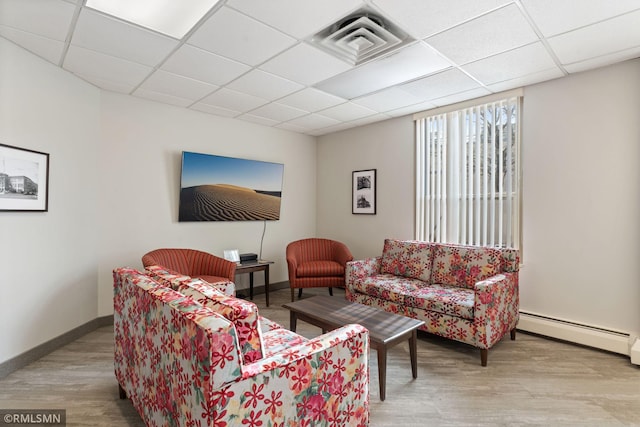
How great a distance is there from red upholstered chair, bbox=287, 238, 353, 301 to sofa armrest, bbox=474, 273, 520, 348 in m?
1.99

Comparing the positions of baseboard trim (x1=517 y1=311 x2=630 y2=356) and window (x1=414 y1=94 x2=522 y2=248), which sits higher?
window (x1=414 y1=94 x2=522 y2=248)

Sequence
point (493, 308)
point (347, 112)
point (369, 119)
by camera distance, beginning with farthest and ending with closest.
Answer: point (369, 119), point (347, 112), point (493, 308)

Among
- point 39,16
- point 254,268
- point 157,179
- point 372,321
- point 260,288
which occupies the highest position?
point 39,16

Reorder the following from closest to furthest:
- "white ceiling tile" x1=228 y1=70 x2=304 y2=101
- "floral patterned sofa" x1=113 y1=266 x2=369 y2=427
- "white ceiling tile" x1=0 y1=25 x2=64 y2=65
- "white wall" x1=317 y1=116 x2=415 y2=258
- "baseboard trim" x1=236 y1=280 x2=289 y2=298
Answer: "floral patterned sofa" x1=113 y1=266 x2=369 y2=427, "white ceiling tile" x1=0 y1=25 x2=64 y2=65, "white ceiling tile" x1=228 y1=70 x2=304 y2=101, "white wall" x1=317 y1=116 x2=415 y2=258, "baseboard trim" x1=236 y1=280 x2=289 y2=298

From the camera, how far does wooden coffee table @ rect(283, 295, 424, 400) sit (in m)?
2.21

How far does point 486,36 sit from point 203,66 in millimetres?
2390

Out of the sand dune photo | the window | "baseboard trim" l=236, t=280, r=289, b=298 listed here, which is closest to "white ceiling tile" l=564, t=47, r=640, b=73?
the window

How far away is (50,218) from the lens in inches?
116

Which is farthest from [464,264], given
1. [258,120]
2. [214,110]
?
[214,110]

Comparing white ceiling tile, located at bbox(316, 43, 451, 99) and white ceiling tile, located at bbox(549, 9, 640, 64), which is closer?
white ceiling tile, located at bbox(549, 9, 640, 64)

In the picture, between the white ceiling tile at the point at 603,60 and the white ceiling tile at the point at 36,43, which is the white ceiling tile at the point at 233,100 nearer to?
the white ceiling tile at the point at 36,43

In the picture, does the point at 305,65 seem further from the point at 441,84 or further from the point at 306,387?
the point at 306,387

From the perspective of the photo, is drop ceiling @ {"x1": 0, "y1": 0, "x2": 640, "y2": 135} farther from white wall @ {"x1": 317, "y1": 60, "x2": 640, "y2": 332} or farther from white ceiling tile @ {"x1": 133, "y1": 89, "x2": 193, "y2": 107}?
white wall @ {"x1": 317, "y1": 60, "x2": 640, "y2": 332}

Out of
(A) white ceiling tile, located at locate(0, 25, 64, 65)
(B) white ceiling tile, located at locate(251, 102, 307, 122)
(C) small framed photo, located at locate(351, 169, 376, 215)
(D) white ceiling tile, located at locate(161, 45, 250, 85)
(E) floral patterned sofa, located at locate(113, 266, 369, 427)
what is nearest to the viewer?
(E) floral patterned sofa, located at locate(113, 266, 369, 427)
